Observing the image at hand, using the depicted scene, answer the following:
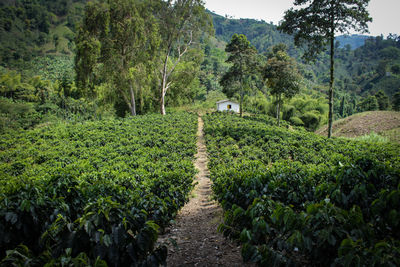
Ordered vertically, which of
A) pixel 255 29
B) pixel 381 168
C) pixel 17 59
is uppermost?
pixel 255 29

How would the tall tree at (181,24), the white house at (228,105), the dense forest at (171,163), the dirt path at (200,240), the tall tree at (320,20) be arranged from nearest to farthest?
the dense forest at (171,163), the dirt path at (200,240), the tall tree at (320,20), the tall tree at (181,24), the white house at (228,105)

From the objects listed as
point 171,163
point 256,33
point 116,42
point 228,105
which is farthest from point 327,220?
point 256,33

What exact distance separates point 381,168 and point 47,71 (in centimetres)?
8570

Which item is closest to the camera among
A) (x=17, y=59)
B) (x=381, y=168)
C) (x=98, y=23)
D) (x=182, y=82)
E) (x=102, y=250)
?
(x=102, y=250)

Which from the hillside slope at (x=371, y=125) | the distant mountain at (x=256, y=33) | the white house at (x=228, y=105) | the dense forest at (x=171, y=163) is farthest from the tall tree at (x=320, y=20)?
the distant mountain at (x=256, y=33)

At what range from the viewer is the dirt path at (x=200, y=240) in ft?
13.7

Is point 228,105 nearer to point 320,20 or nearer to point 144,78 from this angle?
point 144,78

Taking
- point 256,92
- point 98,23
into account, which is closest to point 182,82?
point 98,23

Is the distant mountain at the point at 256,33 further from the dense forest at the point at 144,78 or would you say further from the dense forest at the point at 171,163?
the dense forest at the point at 171,163

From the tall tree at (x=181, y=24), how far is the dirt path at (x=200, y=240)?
24730 mm

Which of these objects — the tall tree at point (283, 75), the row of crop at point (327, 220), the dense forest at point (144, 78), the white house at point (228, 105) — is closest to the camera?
the row of crop at point (327, 220)

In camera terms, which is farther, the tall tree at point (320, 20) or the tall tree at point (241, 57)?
the tall tree at point (241, 57)

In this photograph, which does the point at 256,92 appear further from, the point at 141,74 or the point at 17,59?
the point at 17,59

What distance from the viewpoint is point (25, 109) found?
3366cm
